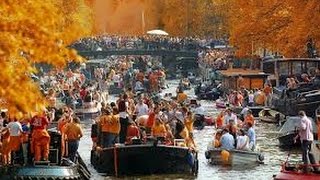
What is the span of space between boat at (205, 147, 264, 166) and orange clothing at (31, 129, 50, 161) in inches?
369

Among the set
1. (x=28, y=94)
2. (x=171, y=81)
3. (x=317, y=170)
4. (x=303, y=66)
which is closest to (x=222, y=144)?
(x=317, y=170)

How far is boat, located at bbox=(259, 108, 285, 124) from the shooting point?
50963 mm

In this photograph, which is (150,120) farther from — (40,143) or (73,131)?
(40,143)

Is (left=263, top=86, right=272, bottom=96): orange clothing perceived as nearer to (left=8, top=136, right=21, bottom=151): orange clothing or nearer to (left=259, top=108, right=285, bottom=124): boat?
(left=259, top=108, right=285, bottom=124): boat

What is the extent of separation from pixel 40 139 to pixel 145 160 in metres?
5.84

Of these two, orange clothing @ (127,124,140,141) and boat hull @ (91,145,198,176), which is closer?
boat hull @ (91,145,198,176)

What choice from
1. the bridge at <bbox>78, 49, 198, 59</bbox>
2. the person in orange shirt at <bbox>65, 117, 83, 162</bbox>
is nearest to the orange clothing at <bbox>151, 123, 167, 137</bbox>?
the person in orange shirt at <bbox>65, 117, 83, 162</bbox>

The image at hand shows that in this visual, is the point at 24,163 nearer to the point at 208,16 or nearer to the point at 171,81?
the point at 171,81

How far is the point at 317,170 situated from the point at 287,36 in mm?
36722

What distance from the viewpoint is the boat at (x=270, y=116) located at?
2006 inches

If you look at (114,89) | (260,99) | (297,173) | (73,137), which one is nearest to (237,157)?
(73,137)

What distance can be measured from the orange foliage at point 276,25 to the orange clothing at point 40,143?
33339 millimetres

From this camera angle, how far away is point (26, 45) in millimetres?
16203

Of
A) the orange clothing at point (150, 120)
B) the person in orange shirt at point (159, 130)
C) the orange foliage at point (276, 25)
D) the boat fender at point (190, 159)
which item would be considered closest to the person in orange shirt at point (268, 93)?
the orange foliage at point (276, 25)
